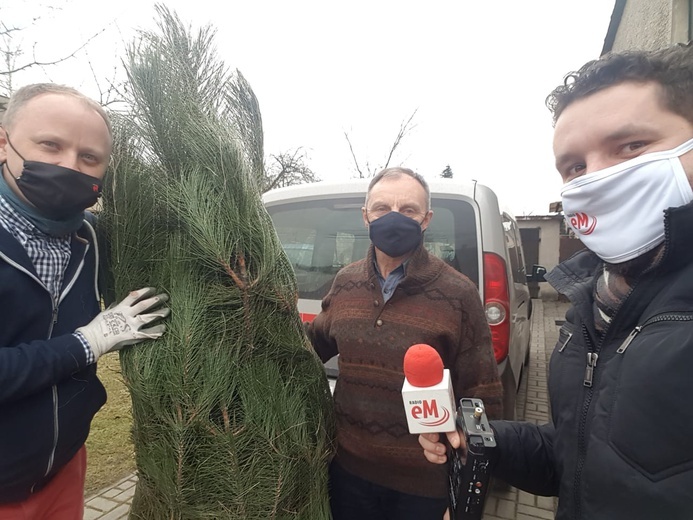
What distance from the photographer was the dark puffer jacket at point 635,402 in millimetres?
770

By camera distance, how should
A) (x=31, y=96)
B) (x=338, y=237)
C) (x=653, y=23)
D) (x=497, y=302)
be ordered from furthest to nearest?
1. (x=653, y=23)
2. (x=338, y=237)
3. (x=497, y=302)
4. (x=31, y=96)

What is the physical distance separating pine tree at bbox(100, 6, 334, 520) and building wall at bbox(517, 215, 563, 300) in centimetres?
1500

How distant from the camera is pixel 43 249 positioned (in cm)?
128

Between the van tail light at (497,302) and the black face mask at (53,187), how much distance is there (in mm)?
2234

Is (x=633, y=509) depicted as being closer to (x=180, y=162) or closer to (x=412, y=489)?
(x=412, y=489)

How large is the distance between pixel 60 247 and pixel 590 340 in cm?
162

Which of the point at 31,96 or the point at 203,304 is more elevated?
the point at 31,96

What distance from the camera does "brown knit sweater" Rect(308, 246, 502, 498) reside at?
157 cm

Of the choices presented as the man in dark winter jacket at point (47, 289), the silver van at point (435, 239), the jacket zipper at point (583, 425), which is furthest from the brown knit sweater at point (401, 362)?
the silver van at point (435, 239)

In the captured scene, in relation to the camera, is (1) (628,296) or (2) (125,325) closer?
(1) (628,296)

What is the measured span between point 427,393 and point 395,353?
55cm

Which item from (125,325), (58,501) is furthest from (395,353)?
(58,501)

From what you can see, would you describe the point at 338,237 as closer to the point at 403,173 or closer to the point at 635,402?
the point at 403,173

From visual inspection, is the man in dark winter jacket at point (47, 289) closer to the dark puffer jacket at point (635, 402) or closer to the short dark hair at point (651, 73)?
the dark puffer jacket at point (635, 402)
